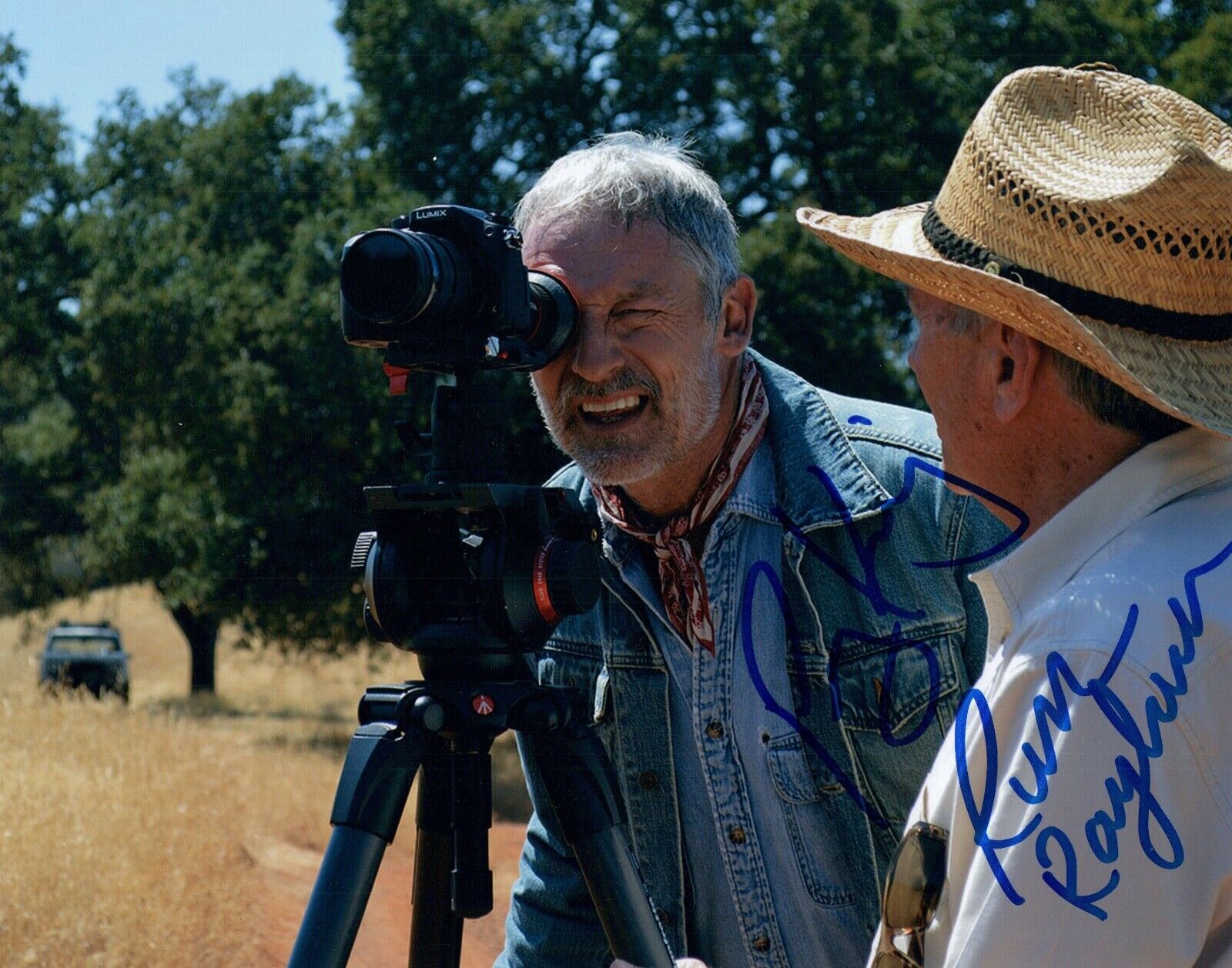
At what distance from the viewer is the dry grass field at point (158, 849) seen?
180 inches

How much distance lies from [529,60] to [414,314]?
543 inches

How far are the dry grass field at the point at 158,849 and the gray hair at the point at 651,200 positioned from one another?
1.50 meters

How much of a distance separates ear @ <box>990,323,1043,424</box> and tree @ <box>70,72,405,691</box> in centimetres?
1147

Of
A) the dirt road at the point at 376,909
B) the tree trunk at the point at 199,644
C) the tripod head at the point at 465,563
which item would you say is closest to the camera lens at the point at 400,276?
the tripod head at the point at 465,563

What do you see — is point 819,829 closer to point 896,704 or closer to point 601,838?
point 896,704

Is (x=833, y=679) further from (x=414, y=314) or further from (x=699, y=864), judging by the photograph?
(x=414, y=314)

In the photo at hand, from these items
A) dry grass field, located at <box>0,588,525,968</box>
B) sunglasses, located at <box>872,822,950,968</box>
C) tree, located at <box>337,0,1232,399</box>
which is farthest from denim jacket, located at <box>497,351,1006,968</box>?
tree, located at <box>337,0,1232,399</box>

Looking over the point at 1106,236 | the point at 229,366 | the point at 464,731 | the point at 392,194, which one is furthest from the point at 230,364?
the point at 1106,236

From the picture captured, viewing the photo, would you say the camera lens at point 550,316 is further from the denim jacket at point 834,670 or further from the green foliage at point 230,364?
the green foliage at point 230,364

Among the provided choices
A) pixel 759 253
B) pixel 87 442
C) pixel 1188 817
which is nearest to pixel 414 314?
pixel 1188 817

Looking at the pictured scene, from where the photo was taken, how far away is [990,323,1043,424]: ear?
1312 millimetres

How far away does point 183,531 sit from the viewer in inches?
608

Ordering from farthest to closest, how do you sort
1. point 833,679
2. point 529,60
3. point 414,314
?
point 529,60 < point 833,679 < point 414,314
